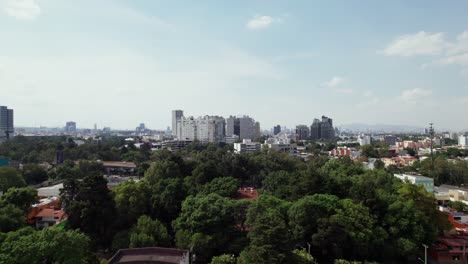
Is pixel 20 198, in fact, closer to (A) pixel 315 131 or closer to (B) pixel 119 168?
(B) pixel 119 168

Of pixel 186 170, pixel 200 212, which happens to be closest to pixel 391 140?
pixel 186 170

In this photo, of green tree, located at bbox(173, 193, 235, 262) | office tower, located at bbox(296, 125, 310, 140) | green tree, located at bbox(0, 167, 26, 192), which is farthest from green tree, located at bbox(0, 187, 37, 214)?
office tower, located at bbox(296, 125, 310, 140)

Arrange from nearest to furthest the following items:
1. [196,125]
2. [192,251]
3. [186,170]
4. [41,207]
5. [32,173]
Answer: [192,251]
[41,207]
[186,170]
[32,173]
[196,125]

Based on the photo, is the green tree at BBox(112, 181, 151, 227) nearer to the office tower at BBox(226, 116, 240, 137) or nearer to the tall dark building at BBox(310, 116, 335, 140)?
the office tower at BBox(226, 116, 240, 137)

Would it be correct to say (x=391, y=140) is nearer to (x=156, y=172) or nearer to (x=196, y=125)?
(x=196, y=125)

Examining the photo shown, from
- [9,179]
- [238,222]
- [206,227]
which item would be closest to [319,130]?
[9,179]

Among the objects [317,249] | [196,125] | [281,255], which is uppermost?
[196,125]
